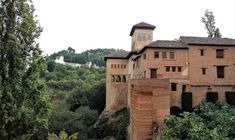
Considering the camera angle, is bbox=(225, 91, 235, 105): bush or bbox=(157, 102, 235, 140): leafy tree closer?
bbox=(157, 102, 235, 140): leafy tree

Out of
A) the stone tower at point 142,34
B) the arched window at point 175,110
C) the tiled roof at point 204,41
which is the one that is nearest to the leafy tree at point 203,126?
the arched window at point 175,110

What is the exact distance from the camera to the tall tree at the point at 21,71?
13.8 metres

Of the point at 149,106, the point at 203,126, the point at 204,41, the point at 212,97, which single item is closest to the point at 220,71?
the point at 212,97

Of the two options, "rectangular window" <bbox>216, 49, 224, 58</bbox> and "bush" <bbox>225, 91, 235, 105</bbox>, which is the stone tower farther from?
"bush" <bbox>225, 91, 235, 105</bbox>

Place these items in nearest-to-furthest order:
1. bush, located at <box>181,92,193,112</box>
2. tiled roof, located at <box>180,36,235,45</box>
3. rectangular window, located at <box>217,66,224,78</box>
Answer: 1. bush, located at <box>181,92,193,112</box>
2. tiled roof, located at <box>180,36,235,45</box>
3. rectangular window, located at <box>217,66,224,78</box>

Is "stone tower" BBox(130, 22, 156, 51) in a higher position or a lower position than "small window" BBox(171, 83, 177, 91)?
higher

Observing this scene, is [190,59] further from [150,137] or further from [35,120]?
[35,120]

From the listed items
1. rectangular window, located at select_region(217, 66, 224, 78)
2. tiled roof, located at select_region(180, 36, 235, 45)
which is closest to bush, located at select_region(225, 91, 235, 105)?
rectangular window, located at select_region(217, 66, 224, 78)

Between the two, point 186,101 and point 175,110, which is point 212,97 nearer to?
point 186,101

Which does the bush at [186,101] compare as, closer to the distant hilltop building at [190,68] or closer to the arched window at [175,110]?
the distant hilltop building at [190,68]

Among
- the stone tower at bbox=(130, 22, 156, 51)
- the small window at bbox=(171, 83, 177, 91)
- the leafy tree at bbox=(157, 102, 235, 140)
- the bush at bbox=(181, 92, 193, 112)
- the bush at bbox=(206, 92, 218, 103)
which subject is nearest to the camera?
the leafy tree at bbox=(157, 102, 235, 140)

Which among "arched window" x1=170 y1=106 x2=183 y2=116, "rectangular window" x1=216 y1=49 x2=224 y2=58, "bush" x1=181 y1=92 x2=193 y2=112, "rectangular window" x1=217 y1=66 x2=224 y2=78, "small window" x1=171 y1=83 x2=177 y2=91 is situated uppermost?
"rectangular window" x1=216 y1=49 x2=224 y2=58

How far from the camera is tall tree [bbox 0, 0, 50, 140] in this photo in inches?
544

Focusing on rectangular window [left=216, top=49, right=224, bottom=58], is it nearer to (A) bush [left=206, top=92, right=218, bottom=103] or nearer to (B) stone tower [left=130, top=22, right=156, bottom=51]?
(A) bush [left=206, top=92, right=218, bottom=103]
